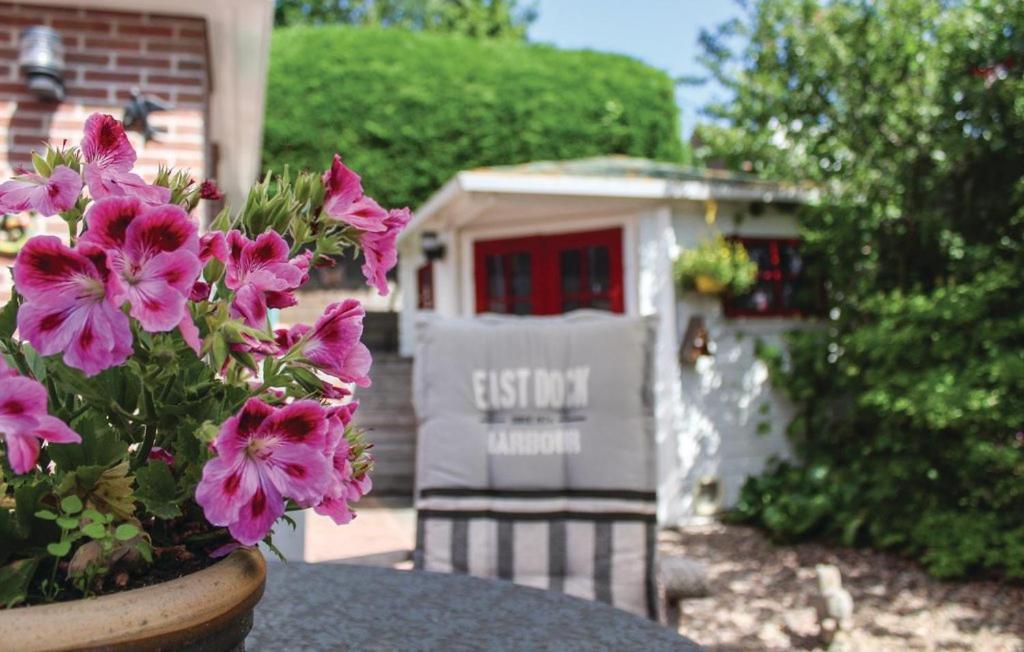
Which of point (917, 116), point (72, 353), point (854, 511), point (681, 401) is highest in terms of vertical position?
point (917, 116)

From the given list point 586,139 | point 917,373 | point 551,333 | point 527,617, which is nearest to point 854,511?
point 917,373

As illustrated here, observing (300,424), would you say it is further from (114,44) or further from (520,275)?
(520,275)

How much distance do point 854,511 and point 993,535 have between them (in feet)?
3.35

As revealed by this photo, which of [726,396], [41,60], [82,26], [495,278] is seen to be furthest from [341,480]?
[495,278]

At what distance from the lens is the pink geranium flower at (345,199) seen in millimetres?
674

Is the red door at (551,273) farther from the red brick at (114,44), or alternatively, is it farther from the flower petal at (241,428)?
the flower petal at (241,428)

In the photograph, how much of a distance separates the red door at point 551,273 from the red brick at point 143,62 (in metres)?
3.90

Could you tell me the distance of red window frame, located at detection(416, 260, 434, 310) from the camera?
31.5 feet

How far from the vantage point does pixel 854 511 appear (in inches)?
206

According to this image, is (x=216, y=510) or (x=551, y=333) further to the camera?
(x=551, y=333)

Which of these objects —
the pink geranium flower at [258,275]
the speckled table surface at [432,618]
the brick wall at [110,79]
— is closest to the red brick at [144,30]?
the brick wall at [110,79]

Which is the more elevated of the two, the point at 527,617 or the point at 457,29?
the point at 457,29

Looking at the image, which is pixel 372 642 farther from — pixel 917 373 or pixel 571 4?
pixel 571 4

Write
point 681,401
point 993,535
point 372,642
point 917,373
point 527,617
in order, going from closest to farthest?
point 372,642 < point 527,617 < point 993,535 < point 917,373 < point 681,401
